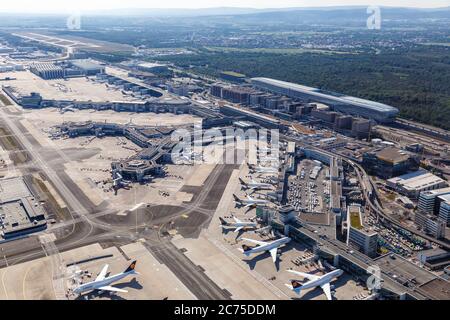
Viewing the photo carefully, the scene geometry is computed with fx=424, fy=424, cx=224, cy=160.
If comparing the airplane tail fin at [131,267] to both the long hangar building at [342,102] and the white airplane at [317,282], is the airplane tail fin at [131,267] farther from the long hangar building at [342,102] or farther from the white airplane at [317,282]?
the long hangar building at [342,102]

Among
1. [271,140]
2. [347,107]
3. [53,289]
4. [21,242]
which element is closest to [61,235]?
[21,242]

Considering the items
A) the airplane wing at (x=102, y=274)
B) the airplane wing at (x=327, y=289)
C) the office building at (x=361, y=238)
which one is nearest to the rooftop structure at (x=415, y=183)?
the office building at (x=361, y=238)

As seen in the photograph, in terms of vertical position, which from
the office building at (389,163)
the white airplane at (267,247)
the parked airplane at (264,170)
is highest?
the office building at (389,163)

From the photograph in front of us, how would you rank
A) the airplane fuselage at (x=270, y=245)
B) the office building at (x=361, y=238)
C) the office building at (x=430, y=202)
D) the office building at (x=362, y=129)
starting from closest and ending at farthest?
the airplane fuselage at (x=270, y=245)
the office building at (x=361, y=238)
the office building at (x=430, y=202)
the office building at (x=362, y=129)

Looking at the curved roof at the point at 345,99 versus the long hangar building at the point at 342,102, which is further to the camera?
the curved roof at the point at 345,99

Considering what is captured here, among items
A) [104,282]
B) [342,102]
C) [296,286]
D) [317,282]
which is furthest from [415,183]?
[342,102]
